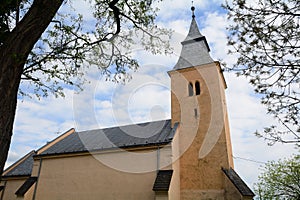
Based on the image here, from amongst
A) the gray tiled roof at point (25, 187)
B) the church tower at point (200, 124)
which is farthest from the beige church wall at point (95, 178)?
the church tower at point (200, 124)

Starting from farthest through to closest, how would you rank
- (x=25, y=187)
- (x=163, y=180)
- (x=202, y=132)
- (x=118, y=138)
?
(x=118, y=138)
(x=25, y=187)
(x=202, y=132)
(x=163, y=180)

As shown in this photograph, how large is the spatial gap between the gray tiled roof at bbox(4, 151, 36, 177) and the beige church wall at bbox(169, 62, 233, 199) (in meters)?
11.5

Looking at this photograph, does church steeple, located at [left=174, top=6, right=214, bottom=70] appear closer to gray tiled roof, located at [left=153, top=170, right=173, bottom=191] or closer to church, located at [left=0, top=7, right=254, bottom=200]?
church, located at [left=0, top=7, right=254, bottom=200]

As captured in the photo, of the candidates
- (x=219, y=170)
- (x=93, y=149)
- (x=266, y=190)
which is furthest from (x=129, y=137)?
(x=266, y=190)

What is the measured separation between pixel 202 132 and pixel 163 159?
3.28m

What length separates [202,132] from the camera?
13.9 meters

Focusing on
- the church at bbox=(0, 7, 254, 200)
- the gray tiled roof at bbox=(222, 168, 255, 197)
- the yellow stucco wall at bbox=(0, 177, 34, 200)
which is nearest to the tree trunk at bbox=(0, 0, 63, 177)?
the church at bbox=(0, 7, 254, 200)

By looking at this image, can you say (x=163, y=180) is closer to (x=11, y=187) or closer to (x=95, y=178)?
(x=95, y=178)

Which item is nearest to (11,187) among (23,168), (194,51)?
(23,168)

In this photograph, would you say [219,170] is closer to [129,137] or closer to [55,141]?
[129,137]

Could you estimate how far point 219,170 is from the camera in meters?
12.5

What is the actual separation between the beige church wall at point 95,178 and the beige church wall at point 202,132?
2127mm

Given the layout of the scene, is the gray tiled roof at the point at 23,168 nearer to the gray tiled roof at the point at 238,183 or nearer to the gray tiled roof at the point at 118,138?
the gray tiled roof at the point at 118,138

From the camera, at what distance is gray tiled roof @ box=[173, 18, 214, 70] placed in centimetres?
1648
